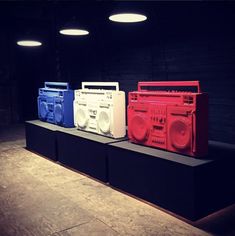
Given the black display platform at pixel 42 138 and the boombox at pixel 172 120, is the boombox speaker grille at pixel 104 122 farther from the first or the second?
the black display platform at pixel 42 138

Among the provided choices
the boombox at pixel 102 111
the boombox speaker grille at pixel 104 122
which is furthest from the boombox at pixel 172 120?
the boombox speaker grille at pixel 104 122

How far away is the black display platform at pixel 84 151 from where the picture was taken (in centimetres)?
450

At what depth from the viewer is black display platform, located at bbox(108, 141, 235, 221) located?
10.5 ft

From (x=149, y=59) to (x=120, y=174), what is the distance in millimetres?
2571

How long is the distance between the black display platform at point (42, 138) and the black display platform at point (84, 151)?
0.64 feet

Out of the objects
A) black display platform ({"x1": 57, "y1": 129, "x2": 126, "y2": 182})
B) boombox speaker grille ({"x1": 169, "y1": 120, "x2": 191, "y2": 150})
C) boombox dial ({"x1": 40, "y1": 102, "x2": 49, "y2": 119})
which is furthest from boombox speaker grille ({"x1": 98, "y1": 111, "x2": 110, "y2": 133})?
boombox dial ({"x1": 40, "y1": 102, "x2": 49, "y2": 119})

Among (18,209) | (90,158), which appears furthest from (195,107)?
(18,209)

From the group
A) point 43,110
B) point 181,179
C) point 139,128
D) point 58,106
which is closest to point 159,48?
point 139,128

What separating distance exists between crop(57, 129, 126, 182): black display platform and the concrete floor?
16 cm

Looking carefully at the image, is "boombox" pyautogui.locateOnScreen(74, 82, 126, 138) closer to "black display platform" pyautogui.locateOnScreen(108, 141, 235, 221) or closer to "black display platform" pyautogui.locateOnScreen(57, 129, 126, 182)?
"black display platform" pyautogui.locateOnScreen(57, 129, 126, 182)

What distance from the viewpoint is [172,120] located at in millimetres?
3607

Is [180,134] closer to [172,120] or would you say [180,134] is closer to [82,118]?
[172,120]

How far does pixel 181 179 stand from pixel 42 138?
3551 millimetres

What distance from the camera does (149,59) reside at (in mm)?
5840
